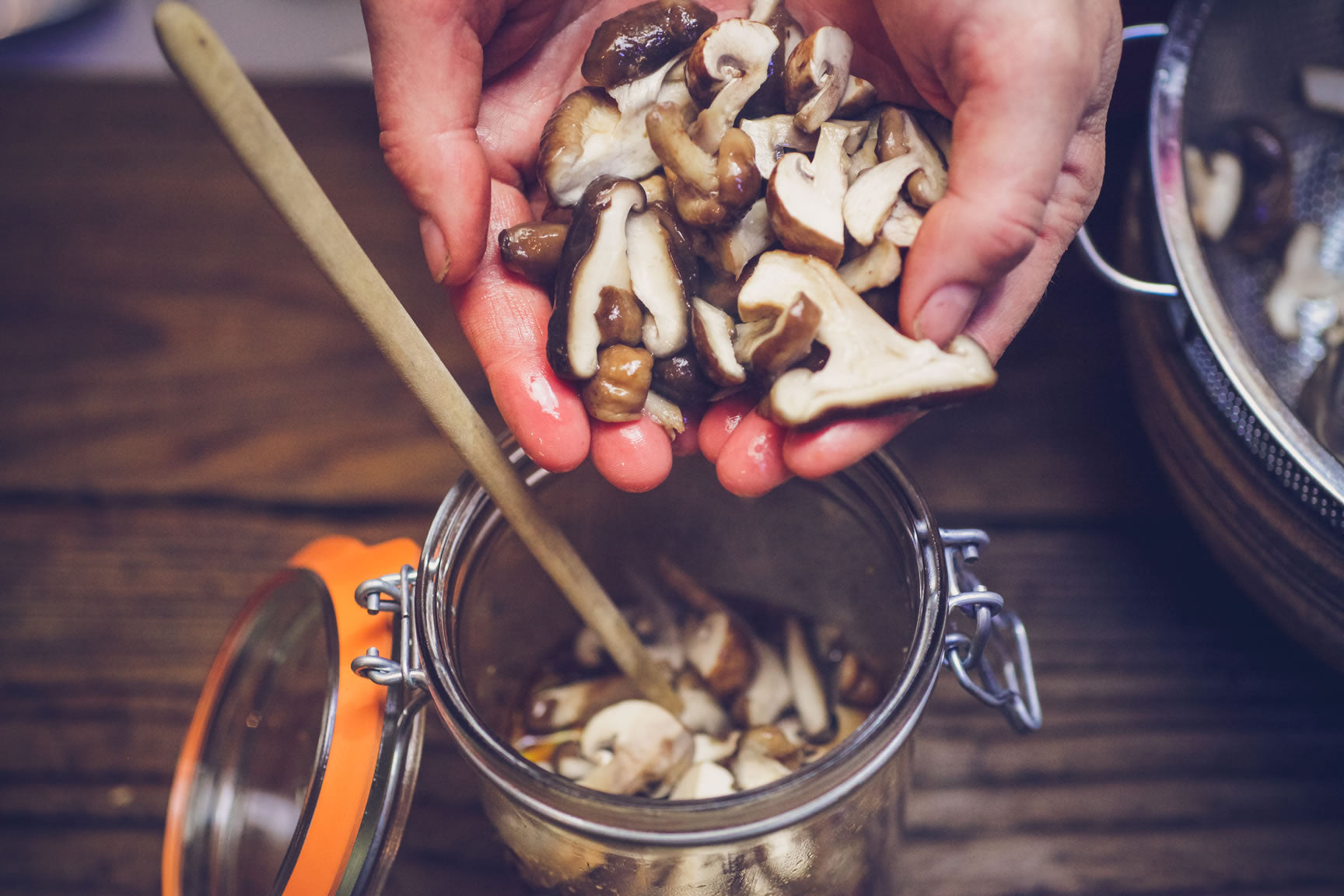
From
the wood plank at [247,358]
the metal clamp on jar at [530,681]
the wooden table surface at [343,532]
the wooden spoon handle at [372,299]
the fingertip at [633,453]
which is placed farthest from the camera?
the wood plank at [247,358]

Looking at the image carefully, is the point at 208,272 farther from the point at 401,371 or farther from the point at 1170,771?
the point at 1170,771

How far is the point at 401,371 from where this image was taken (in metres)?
0.55

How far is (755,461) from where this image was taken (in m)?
0.62

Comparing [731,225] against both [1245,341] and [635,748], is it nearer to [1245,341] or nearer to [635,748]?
[635,748]

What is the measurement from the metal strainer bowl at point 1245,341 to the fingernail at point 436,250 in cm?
50

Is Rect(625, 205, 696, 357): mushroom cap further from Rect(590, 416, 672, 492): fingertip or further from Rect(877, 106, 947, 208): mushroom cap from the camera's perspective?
Rect(877, 106, 947, 208): mushroom cap

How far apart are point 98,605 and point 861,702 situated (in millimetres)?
763

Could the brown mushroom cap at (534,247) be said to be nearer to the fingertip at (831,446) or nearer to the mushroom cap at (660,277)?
the mushroom cap at (660,277)

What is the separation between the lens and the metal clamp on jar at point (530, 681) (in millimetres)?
540

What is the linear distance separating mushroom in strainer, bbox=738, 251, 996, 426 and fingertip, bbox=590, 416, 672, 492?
8cm

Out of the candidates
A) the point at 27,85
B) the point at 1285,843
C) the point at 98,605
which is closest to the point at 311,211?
the point at 98,605

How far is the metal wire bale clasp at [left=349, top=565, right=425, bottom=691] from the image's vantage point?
58 centimetres

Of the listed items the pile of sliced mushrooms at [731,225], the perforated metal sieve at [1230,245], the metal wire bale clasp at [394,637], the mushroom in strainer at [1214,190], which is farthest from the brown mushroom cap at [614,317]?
the mushroom in strainer at [1214,190]

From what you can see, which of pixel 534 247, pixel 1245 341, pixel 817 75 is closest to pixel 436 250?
pixel 534 247
